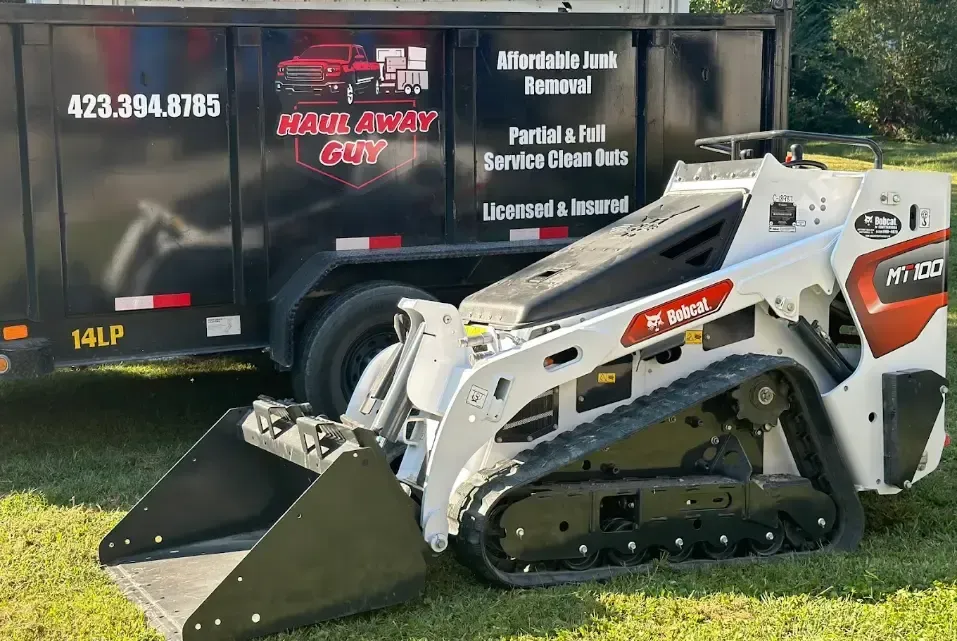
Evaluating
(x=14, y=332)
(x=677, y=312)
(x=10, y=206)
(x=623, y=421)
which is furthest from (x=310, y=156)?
(x=623, y=421)

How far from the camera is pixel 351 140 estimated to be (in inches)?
295

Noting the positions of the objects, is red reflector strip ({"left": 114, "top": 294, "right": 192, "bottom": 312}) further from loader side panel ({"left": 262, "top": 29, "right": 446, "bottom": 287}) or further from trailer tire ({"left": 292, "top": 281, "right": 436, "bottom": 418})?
trailer tire ({"left": 292, "top": 281, "right": 436, "bottom": 418})

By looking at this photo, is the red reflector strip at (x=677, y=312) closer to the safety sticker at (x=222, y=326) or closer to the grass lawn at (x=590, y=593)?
the grass lawn at (x=590, y=593)

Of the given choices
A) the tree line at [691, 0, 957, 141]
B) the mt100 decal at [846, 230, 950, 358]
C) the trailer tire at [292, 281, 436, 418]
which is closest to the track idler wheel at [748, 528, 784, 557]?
the mt100 decal at [846, 230, 950, 358]

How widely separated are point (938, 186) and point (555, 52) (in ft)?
9.88

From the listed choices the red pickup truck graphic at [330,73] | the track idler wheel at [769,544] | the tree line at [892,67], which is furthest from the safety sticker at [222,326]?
the tree line at [892,67]

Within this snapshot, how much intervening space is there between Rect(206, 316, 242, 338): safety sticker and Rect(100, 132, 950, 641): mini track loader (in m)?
1.96

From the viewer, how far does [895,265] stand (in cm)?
561

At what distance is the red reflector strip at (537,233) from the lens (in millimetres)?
8062

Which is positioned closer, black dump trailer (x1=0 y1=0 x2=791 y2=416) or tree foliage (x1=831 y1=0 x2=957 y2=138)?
black dump trailer (x1=0 y1=0 x2=791 y2=416)

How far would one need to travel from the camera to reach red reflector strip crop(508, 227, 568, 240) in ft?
26.5

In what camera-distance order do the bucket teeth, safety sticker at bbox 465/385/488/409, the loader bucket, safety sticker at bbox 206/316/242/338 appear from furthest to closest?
safety sticker at bbox 206/316/242/338 → safety sticker at bbox 465/385/488/409 → the bucket teeth → the loader bucket

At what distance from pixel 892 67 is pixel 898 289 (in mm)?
26595

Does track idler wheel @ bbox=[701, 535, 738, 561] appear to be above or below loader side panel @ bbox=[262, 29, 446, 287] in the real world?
below
